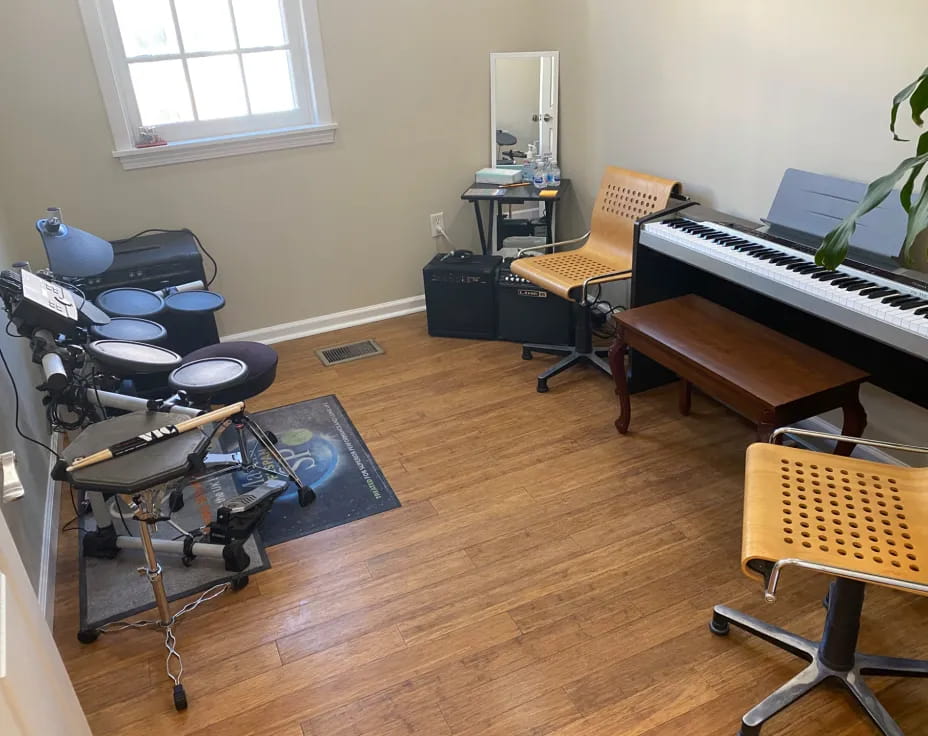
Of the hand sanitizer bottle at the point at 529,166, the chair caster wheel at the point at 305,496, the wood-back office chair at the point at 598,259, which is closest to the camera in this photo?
the chair caster wheel at the point at 305,496

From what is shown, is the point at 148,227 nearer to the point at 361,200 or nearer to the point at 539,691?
the point at 361,200

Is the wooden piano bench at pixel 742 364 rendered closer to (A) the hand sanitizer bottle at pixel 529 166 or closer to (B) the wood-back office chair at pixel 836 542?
(B) the wood-back office chair at pixel 836 542

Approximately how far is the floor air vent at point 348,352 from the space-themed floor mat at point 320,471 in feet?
1.26

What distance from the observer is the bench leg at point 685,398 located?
2.87 m

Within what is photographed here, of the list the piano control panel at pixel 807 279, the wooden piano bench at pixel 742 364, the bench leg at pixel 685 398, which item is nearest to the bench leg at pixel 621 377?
the wooden piano bench at pixel 742 364

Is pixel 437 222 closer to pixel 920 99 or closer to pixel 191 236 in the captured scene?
pixel 191 236

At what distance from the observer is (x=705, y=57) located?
2.79 meters

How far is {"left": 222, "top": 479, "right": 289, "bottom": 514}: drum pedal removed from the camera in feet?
7.27

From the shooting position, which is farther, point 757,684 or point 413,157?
point 413,157

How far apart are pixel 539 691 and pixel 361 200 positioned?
8.50 ft

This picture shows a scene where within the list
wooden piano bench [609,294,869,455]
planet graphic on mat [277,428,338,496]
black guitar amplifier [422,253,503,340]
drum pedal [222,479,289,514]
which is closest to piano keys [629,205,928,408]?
wooden piano bench [609,294,869,455]

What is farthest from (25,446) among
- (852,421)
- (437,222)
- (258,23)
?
(852,421)

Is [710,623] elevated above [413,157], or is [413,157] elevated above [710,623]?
[413,157]

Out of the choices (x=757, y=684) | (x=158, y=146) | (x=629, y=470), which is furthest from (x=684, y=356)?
(x=158, y=146)
